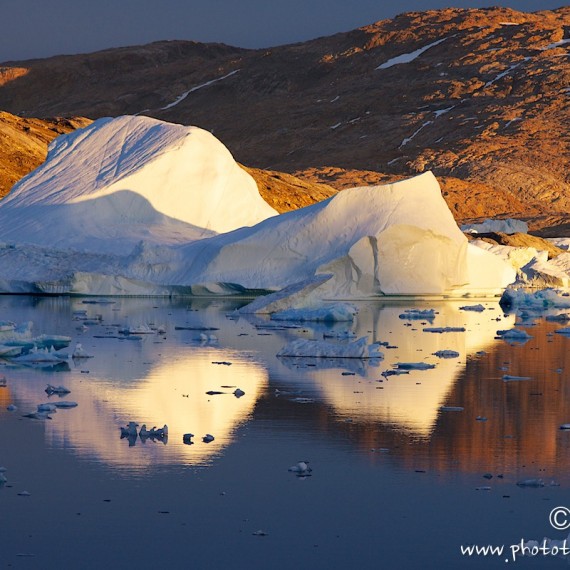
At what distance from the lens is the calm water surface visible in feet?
17.7

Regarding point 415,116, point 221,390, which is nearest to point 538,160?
point 415,116

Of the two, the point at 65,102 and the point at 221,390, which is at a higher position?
the point at 65,102

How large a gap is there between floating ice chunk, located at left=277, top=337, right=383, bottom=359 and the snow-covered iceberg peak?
1257cm

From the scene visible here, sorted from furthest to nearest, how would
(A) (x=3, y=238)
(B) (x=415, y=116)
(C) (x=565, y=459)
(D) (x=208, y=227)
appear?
(B) (x=415, y=116)
(D) (x=208, y=227)
(A) (x=3, y=238)
(C) (x=565, y=459)

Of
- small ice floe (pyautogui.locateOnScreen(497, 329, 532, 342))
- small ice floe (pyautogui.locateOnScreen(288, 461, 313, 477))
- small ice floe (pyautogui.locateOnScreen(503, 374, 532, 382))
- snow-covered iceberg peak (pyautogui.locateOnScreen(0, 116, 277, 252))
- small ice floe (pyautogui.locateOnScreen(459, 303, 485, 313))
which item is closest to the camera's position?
small ice floe (pyautogui.locateOnScreen(288, 461, 313, 477))

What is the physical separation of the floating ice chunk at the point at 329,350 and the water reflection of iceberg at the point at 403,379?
22 cm

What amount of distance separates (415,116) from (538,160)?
14.4 metres

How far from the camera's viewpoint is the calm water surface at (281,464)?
5391 millimetres

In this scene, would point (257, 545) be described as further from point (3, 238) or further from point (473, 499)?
point (3, 238)

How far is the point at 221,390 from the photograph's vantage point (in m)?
9.89

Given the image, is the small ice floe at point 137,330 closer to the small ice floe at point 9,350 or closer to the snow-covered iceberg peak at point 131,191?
the small ice floe at point 9,350

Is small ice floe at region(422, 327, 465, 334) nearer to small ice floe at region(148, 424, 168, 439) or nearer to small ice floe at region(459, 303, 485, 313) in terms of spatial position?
small ice floe at region(459, 303, 485, 313)

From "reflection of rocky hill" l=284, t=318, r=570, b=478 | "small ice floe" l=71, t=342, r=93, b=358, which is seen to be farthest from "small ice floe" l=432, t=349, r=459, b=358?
"small ice floe" l=71, t=342, r=93, b=358

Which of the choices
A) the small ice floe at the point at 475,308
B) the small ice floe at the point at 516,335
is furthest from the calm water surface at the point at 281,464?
the small ice floe at the point at 475,308
